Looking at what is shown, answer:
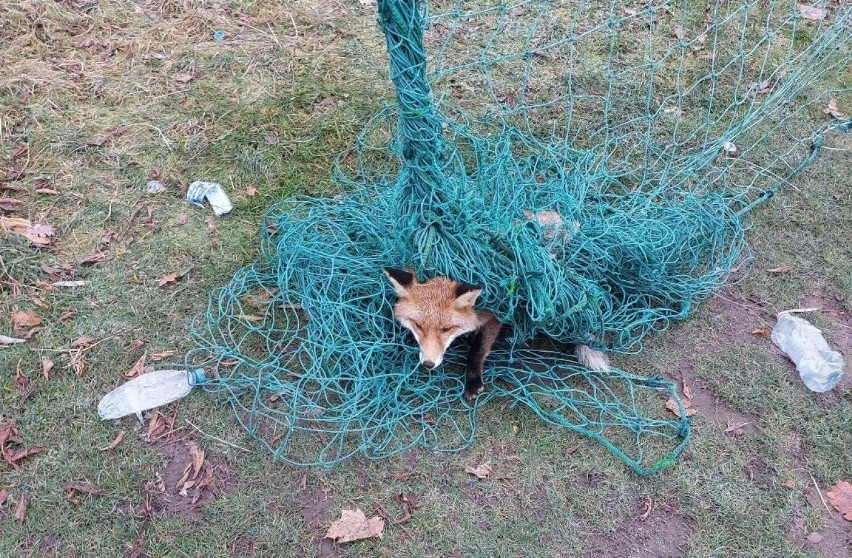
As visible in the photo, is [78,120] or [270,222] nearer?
[270,222]

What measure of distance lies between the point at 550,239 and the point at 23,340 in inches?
133

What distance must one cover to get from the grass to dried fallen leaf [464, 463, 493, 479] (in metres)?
0.04

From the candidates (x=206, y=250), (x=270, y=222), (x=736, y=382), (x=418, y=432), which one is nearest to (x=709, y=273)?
(x=736, y=382)

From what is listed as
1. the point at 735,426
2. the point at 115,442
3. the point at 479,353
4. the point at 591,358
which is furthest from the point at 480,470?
the point at 115,442

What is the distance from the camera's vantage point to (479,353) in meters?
3.91

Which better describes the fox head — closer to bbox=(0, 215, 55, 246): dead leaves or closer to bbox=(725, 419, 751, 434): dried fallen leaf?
bbox=(725, 419, 751, 434): dried fallen leaf

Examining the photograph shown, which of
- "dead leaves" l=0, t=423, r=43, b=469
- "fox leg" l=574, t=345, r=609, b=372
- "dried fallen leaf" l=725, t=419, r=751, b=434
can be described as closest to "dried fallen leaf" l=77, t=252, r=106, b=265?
"dead leaves" l=0, t=423, r=43, b=469

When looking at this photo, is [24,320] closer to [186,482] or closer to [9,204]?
[9,204]

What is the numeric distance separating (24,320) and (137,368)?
2.87 ft

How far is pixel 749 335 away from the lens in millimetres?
4277

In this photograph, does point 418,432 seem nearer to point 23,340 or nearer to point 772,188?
point 23,340

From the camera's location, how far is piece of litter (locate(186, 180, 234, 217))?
500 cm

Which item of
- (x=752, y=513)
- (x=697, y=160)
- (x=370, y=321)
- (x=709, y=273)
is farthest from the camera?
(x=697, y=160)

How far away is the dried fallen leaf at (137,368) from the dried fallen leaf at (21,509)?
0.83 metres
